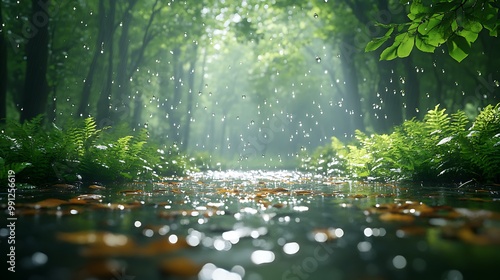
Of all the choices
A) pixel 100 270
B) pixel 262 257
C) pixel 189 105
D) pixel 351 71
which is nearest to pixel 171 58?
pixel 189 105

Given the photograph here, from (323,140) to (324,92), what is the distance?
31.1ft

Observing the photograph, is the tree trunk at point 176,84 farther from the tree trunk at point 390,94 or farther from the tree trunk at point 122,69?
the tree trunk at point 390,94

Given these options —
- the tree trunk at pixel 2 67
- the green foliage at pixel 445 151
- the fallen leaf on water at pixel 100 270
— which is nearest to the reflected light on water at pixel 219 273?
the fallen leaf on water at pixel 100 270

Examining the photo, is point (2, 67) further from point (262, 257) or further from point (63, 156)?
point (262, 257)

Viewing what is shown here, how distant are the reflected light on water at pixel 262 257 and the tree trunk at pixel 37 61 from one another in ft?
38.8

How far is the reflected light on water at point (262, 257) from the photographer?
5.91 feet

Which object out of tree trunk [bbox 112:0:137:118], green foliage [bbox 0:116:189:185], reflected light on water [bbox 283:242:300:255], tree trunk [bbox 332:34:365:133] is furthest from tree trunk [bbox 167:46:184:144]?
reflected light on water [bbox 283:242:300:255]

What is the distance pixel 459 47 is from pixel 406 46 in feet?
1.71

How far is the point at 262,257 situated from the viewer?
1.87 m

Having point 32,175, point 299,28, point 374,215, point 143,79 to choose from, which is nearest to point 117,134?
point 32,175

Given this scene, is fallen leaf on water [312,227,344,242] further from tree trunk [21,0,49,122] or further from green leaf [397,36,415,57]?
tree trunk [21,0,49,122]

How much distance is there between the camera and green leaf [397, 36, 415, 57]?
11.7ft

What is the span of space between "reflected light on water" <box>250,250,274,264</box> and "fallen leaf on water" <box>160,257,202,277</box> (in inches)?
10.9

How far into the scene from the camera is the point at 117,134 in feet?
43.7
